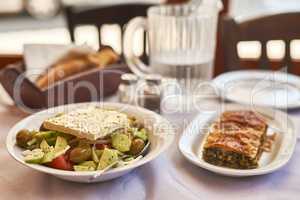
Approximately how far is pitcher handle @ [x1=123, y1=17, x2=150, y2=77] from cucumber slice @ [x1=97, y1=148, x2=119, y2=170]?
0.44m

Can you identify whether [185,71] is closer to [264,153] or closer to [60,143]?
[264,153]

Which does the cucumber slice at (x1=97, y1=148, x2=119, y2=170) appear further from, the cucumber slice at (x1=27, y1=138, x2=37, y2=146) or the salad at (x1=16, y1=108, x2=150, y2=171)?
the cucumber slice at (x1=27, y1=138, x2=37, y2=146)

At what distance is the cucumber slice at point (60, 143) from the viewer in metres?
0.74

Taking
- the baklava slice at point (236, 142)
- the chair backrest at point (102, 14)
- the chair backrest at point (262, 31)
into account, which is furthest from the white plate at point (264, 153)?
the chair backrest at point (102, 14)

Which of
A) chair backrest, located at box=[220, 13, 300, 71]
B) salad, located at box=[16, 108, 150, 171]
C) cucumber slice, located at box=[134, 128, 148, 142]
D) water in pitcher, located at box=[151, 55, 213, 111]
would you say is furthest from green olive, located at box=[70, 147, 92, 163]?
chair backrest, located at box=[220, 13, 300, 71]

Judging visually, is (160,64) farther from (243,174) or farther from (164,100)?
(243,174)

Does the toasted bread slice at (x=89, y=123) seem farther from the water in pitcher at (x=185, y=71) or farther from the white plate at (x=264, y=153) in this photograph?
the water in pitcher at (x=185, y=71)

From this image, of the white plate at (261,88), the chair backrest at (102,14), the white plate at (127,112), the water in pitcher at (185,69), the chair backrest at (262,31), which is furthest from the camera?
the chair backrest at (102,14)

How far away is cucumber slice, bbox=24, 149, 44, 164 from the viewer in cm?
71

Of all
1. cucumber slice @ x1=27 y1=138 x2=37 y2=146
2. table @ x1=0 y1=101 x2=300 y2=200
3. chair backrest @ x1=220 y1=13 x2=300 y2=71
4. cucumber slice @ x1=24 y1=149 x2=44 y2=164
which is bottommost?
table @ x1=0 y1=101 x2=300 y2=200

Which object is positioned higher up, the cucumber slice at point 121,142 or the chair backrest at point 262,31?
the chair backrest at point 262,31

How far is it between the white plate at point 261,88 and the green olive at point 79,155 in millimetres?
455

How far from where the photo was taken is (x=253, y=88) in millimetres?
1133

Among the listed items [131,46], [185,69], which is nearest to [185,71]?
[185,69]
